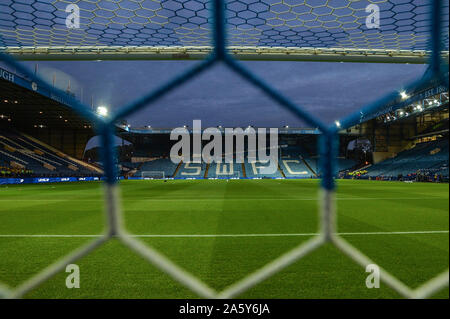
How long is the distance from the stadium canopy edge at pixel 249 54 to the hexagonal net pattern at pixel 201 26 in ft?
0.06

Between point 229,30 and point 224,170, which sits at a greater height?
point 229,30

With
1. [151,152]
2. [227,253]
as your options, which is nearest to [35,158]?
[151,152]

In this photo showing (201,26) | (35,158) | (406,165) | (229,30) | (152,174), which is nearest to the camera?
(229,30)

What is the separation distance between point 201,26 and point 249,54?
619mm

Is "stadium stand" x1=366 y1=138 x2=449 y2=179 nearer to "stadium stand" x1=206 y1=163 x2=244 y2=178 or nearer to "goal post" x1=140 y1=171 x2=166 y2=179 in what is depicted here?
"stadium stand" x1=206 y1=163 x2=244 y2=178

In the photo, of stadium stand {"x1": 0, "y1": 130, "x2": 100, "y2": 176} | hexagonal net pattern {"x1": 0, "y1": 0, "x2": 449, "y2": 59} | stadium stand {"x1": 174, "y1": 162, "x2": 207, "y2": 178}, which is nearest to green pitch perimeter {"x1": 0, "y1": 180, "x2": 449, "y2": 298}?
hexagonal net pattern {"x1": 0, "y1": 0, "x2": 449, "y2": 59}

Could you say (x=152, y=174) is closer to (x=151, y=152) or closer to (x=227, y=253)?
(x=151, y=152)

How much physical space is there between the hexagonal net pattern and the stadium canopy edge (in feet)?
0.06

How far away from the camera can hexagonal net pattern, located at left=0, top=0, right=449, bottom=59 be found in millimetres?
2537

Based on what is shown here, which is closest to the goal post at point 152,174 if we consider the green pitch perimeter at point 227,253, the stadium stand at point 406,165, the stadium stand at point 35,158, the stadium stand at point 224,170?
the stadium stand at point 224,170

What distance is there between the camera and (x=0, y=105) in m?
15.2

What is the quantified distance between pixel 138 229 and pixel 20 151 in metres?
23.8

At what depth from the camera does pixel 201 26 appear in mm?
2777
